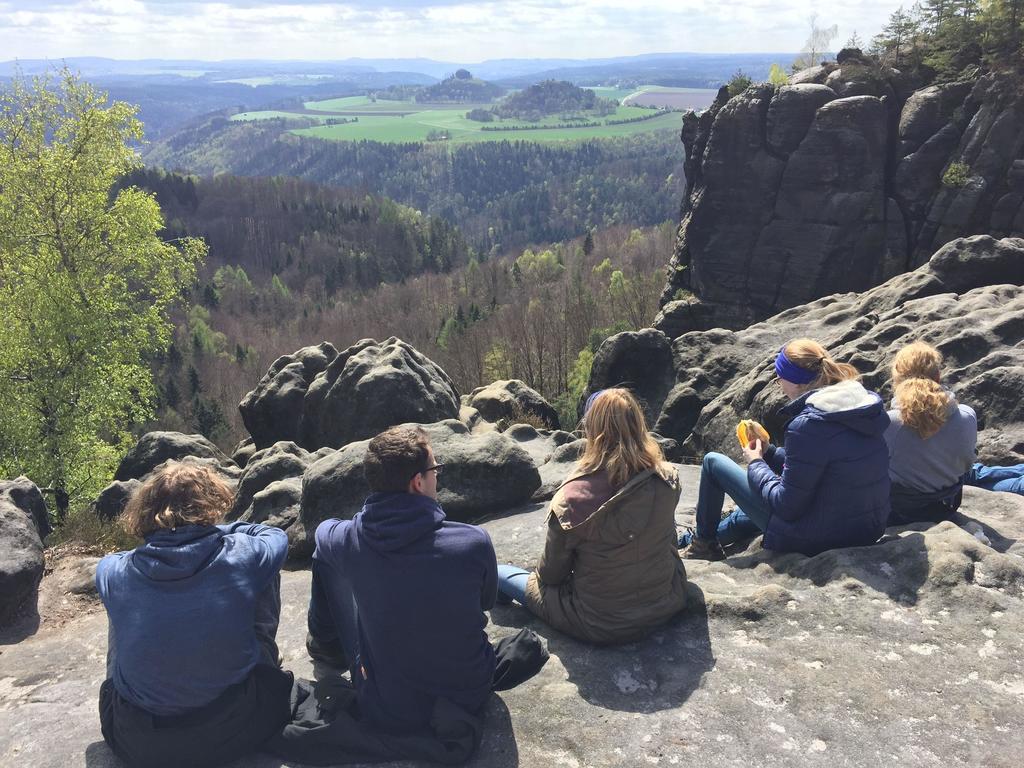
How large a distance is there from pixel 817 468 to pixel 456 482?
7262 millimetres

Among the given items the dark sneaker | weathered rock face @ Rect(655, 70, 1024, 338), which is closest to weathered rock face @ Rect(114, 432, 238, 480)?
the dark sneaker

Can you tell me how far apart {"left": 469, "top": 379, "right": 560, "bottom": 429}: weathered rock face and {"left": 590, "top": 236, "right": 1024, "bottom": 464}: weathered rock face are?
248 centimetres

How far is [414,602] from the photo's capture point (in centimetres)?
545

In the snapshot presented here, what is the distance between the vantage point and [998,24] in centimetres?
3984

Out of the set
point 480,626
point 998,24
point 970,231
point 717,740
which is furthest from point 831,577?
point 998,24

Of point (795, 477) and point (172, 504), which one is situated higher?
point (172, 504)

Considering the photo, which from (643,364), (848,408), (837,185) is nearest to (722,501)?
(848,408)

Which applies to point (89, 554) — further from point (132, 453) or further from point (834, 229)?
point (834, 229)

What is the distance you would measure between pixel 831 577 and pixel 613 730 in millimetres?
2930

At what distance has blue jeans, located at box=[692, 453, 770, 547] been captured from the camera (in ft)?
27.2

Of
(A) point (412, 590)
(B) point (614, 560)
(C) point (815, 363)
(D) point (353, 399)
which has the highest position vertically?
(C) point (815, 363)

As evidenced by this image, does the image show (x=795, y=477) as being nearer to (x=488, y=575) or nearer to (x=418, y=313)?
(x=488, y=575)

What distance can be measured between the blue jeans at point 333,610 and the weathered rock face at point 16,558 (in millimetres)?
→ 5826

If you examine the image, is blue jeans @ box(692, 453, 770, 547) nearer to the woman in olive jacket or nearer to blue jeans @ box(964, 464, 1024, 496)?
the woman in olive jacket
